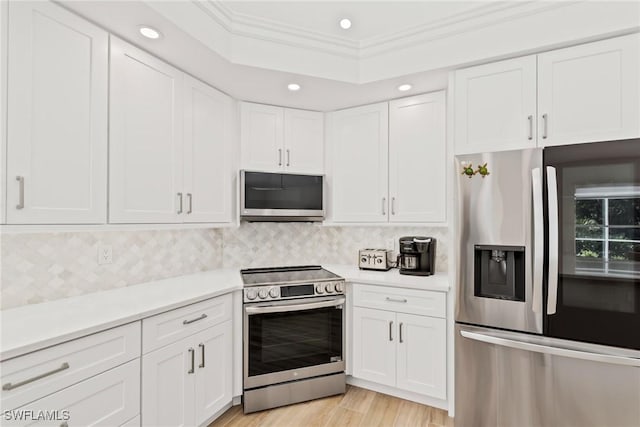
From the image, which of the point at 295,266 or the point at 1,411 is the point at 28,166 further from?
the point at 295,266

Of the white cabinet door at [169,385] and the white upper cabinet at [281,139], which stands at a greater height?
the white upper cabinet at [281,139]

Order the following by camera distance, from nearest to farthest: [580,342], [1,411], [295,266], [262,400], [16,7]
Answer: [1,411] → [16,7] → [580,342] → [262,400] → [295,266]

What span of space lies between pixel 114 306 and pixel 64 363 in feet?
1.40

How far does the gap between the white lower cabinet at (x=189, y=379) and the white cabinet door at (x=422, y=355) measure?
1.26 m

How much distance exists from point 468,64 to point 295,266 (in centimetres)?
221

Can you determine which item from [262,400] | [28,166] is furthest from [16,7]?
[262,400]

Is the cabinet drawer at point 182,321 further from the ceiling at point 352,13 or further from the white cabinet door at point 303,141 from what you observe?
the ceiling at point 352,13

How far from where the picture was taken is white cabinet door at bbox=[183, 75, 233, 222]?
2301 millimetres

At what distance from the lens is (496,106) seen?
207 centimetres

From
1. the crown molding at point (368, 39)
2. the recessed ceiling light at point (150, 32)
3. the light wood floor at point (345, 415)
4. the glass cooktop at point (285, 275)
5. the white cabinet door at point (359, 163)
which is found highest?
the crown molding at point (368, 39)

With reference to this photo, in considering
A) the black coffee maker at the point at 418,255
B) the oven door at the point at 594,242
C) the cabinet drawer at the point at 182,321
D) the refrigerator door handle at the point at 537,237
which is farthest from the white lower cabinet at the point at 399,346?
the cabinet drawer at the point at 182,321

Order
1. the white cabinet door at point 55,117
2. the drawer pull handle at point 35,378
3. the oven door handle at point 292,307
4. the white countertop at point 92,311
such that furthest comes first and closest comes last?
the oven door handle at point 292,307, the white cabinet door at point 55,117, the white countertop at point 92,311, the drawer pull handle at point 35,378

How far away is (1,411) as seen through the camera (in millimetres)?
1144

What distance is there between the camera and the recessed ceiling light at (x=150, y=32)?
5.78ft
